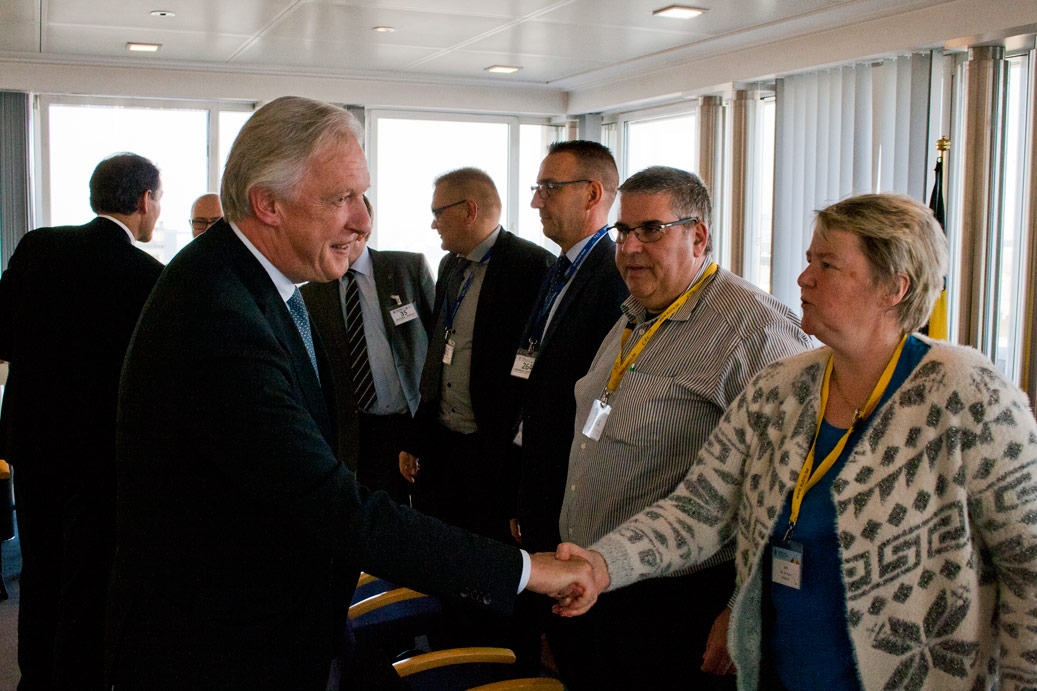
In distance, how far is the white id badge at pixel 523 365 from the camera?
3.32 m

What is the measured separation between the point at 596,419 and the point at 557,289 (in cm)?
98

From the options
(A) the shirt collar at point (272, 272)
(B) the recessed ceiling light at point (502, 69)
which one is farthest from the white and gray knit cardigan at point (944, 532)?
(B) the recessed ceiling light at point (502, 69)

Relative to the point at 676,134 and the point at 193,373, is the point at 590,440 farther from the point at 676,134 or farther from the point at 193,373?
the point at 676,134

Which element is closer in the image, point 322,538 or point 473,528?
point 322,538

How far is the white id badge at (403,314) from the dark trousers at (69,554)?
155 cm

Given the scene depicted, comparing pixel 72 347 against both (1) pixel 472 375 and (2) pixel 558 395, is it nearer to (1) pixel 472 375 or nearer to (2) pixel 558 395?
(1) pixel 472 375

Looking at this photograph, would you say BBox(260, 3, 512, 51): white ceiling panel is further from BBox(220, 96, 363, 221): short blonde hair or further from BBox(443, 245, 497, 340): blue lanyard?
BBox(220, 96, 363, 221): short blonde hair

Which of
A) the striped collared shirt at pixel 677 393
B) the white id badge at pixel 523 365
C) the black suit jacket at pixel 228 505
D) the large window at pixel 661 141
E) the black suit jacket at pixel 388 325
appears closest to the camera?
the black suit jacket at pixel 228 505

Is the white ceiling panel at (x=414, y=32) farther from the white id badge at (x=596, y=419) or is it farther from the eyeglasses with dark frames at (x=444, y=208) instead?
the white id badge at (x=596, y=419)

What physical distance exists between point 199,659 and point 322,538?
0.28 meters

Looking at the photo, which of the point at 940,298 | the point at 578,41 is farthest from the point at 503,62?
the point at 940,298

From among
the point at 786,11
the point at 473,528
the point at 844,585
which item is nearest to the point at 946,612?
the point at 844,585

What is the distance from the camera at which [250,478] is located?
1.51 metres

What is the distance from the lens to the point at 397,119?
8.08 meters
